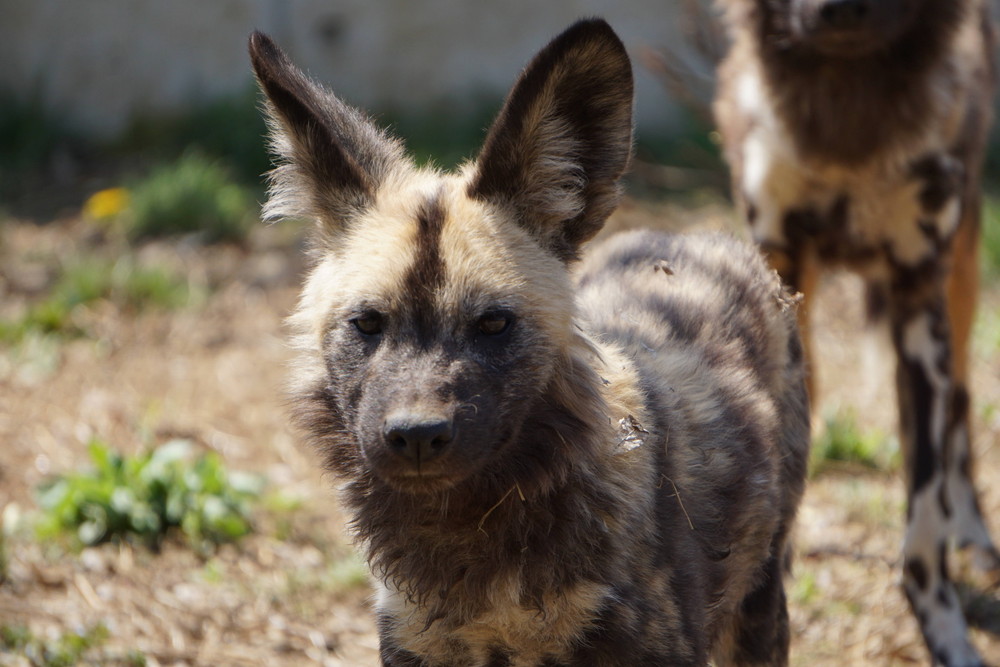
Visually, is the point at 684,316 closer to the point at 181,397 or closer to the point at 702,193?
the point at 181,397

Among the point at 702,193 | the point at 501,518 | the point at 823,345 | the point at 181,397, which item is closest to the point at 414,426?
the point at 501,518

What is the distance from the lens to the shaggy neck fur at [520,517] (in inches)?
99.7

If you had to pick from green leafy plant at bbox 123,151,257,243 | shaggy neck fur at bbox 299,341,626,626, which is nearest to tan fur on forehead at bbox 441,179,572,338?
shaggy neck fur at bbox 299,341,626,626

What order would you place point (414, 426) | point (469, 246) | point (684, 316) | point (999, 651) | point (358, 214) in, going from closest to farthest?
point (414, 426) < point (469, 246) < point (358, 214) < point (684, 316) < point (999, 651)

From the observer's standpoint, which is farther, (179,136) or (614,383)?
(179,136)

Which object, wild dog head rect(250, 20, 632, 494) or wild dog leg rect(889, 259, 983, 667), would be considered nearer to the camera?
wild dog head rect(250, 20, 632, 494)

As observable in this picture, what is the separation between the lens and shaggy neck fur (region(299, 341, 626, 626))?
2.53 m

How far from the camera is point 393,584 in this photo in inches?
105

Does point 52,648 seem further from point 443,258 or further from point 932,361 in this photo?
point 932,361

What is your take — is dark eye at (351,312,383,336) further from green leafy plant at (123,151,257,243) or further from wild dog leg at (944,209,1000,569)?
green leafy plant at (123,151,257,243)

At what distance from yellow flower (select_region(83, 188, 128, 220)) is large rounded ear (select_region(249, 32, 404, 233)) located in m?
5.06

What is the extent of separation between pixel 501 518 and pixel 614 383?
448 mm

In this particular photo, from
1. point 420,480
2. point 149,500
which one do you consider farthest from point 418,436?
point 149,500

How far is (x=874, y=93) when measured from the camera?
13.9ft
